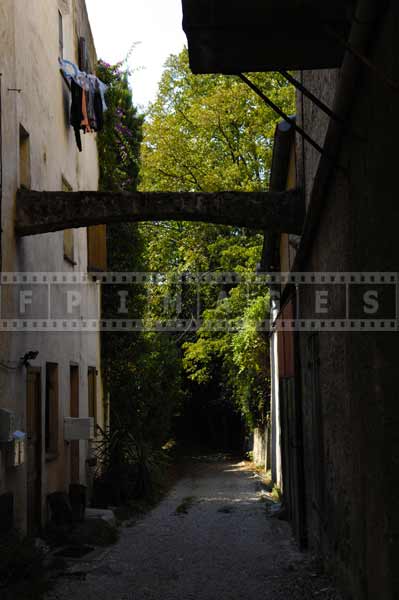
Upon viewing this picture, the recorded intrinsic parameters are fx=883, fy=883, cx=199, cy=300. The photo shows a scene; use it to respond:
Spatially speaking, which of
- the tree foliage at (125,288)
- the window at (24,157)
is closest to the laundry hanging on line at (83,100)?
the window at (24,157)

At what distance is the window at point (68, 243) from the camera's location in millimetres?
13195

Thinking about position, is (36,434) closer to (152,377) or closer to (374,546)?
(374,546)

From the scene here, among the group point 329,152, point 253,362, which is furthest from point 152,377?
point 329,152

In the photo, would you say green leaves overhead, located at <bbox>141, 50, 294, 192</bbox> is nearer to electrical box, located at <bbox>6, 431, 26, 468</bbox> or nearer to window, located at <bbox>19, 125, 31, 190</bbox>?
window, located at <bbox>19, 125, 31, 190</bbox>

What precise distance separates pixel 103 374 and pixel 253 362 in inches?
166

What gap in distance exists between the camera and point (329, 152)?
18.9 feet

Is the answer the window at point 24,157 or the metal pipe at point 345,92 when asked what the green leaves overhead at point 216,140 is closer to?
the window at point 24,157

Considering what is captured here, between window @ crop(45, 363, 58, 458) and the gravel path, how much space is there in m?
1.54

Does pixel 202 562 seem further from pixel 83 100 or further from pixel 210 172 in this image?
pixel 210 172

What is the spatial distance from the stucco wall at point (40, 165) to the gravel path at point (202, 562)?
50.7 inches

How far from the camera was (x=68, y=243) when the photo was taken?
536 inches

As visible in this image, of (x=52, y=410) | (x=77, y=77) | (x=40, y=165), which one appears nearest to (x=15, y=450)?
(x=52, y=410)

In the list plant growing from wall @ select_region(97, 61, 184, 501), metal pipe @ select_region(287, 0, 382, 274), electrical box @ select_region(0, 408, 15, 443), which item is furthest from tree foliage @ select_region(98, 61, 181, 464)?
metal pipe @ select_region(287, 0, 382, 274)

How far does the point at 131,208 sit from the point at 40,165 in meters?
2.25
